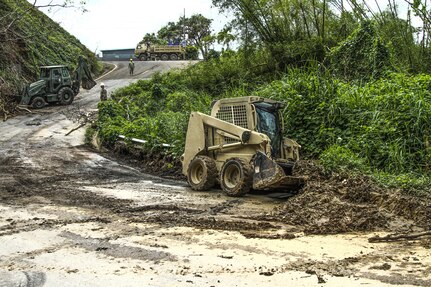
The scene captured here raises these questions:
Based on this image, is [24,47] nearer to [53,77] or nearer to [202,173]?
[53,77]

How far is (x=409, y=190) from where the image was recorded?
962cm

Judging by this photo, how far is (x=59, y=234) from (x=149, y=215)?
1.86 meters

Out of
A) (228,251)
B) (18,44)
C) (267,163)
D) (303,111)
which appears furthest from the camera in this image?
(18,44)

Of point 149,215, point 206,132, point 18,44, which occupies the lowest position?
point 149,215

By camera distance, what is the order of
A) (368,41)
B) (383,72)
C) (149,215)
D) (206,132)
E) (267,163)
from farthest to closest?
(368,41)
(383,72)
(206,132)
(267,163)
(149,215)

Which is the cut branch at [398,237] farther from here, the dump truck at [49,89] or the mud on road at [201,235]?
the dump truck at [49,89]

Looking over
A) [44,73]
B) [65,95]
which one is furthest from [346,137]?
[44,73]

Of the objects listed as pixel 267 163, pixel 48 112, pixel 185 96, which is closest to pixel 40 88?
pixel 48 112

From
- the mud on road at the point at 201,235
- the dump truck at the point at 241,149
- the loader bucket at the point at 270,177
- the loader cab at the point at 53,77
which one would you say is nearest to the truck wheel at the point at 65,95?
the loader cab at the point at 53,77

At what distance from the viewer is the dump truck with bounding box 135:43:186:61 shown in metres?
60.9

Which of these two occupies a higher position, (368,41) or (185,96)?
(368,41)

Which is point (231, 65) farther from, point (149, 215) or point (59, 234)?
point (59, 234)

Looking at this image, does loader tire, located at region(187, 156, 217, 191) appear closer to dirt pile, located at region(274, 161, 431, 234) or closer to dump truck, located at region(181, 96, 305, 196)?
dump truck, located at region(181, 96, 305, 196)

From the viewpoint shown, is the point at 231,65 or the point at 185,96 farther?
the point at 231,65
